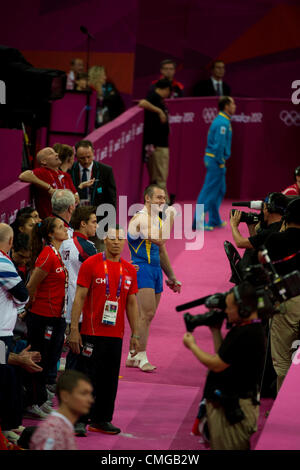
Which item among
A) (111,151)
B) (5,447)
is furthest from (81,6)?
(5,447)

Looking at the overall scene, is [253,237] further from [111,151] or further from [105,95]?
[105,95]

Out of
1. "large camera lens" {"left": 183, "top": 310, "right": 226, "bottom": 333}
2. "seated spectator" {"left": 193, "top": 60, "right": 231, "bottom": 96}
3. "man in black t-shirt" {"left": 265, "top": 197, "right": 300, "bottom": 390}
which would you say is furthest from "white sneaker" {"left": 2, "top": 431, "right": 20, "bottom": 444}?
"seated spectator" {"left": 193, "top": 60, "right": 231, "bottom": 96}

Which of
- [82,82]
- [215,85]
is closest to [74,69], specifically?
[82,82]

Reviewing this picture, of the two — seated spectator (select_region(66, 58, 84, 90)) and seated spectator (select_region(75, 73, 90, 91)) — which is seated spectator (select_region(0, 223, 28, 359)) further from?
seated spectator (select_region(66, 58, 84, 90))

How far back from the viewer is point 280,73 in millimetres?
17531

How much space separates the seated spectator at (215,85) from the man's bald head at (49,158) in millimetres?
7223

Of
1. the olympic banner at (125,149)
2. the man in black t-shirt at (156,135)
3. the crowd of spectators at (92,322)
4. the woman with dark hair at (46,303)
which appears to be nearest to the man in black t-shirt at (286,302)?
the crowd of spectators at (92,322)

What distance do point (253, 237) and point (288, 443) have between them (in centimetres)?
244

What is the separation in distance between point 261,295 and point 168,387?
2.90 meters

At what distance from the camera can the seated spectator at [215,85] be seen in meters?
16.1

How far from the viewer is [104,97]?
48.9 feet

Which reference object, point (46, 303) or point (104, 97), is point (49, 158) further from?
point (104, 97)

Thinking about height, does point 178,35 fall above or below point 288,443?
above

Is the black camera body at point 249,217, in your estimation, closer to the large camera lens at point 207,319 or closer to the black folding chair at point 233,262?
the black folding chair at point 233,262
